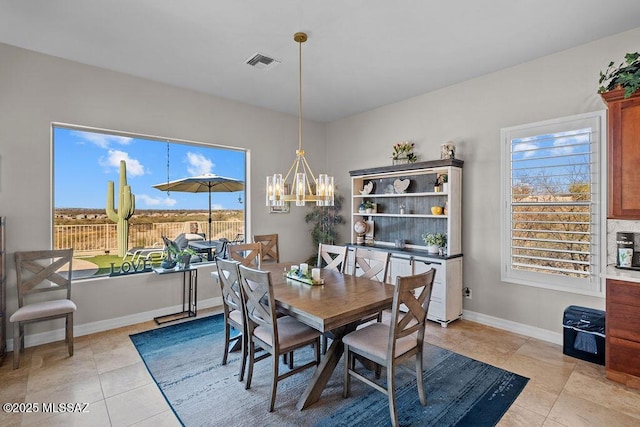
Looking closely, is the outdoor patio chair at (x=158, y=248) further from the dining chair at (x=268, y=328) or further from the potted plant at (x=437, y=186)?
the potted plant at (x=437, y=186)

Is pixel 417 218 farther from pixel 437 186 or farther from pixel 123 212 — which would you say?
pixel 123 212

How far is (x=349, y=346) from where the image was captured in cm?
234

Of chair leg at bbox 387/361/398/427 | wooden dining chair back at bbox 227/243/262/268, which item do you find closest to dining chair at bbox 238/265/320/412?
chair leg at bbox 387/361/398/427

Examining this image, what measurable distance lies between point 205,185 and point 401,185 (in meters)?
2.97

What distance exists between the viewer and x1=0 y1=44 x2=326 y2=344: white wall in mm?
3201

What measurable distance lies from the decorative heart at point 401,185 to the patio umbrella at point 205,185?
2449mm

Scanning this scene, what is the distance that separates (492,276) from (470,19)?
286 cm

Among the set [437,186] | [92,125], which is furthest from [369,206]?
[92,125]

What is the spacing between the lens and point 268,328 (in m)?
2.29

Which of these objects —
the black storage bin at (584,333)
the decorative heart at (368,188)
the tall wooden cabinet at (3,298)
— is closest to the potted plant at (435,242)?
the decorative heart at (368,188)

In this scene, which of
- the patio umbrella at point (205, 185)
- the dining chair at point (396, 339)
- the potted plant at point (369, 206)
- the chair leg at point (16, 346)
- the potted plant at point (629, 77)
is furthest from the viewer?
the potted plant at point (369, 206)

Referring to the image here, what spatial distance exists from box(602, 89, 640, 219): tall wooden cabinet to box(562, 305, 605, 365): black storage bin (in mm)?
994

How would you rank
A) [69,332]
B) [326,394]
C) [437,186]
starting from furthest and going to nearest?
1. [437,186]
2. [69,332]
3. [326,394]

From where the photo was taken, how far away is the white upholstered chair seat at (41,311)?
2830 mm
